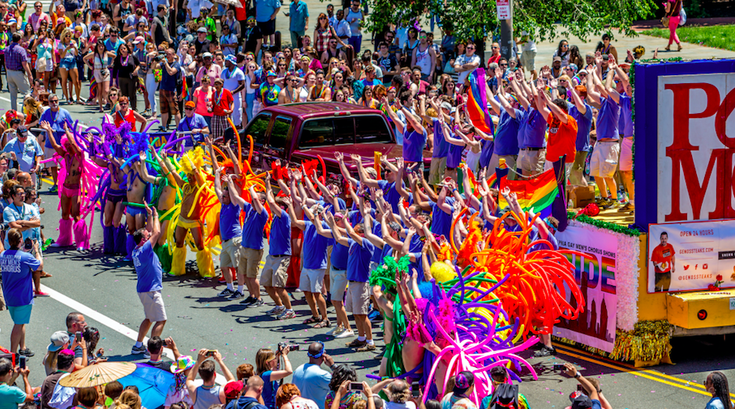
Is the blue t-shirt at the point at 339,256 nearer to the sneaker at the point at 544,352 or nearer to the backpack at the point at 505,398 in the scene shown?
the sneaker at the point at 544,352

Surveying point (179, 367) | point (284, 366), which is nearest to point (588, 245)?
point (284, 366)

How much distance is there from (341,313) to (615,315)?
10.7 ft

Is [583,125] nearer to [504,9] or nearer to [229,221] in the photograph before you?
[229,221]

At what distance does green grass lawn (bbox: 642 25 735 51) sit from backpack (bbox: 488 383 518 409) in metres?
20.9

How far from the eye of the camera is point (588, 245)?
10938 millimetres

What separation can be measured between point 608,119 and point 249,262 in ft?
16.5

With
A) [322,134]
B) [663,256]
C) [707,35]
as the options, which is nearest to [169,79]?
[322,134]

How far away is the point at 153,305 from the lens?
36.3 feet

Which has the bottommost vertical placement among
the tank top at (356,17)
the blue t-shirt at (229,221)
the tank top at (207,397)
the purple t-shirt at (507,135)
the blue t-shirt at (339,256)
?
the tank top at (207,397)

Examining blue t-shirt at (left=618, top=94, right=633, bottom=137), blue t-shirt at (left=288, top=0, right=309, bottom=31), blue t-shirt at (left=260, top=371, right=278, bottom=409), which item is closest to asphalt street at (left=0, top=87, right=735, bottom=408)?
blue t-shirt at (left=260, top=371, right=278, bottom=409)

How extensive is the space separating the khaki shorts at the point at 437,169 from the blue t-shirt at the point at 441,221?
95.7 inches

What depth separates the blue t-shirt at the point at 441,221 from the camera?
38.3ft

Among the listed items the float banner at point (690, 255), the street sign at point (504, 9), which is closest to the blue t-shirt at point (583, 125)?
the float banner at point (690, 255)

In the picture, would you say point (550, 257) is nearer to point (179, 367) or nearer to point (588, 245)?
point (588, 245)
